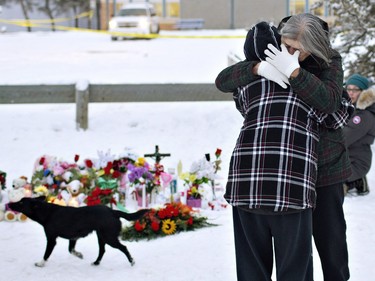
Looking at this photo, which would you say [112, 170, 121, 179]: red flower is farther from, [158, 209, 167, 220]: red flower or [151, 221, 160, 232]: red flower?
[151, 221, 160, 232]: red flower

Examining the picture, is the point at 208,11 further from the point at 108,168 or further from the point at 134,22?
the point at 108,168

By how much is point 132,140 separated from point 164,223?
4127 millimetres

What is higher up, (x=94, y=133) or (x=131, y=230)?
(x=94, y=133)

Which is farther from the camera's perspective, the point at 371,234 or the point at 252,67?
the point at 371,234

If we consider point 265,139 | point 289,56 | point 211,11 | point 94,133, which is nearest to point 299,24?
point 289,56

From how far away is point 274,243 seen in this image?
3.42 m

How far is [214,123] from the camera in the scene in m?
10.4

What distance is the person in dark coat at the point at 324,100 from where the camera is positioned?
10.7 ft

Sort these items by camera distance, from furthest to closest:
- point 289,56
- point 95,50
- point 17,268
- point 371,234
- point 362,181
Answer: point 95,50
point 362,181
point 371,234
point 17,268
point 289,56

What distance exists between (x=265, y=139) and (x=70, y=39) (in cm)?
2511

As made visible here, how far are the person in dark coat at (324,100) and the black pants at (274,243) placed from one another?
254 millimetres

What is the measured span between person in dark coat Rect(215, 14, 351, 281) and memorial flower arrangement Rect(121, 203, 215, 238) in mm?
2231

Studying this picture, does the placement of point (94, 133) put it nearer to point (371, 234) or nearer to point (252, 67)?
point (371, 234)

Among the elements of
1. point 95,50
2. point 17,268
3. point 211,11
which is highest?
point 211,11
